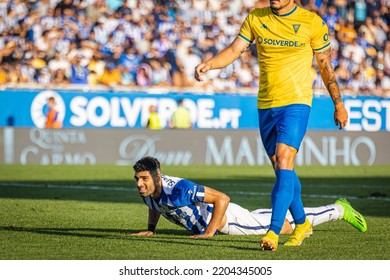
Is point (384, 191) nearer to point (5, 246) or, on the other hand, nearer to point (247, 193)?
point (247, 193)

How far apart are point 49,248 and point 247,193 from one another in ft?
29.5

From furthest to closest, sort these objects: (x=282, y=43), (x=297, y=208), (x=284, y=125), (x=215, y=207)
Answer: (x=215, y=207) < (x=297, y=208) < (x=282, y=43) < (x=284, y=125)

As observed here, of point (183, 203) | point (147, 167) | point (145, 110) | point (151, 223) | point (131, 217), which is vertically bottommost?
point (145, 110)

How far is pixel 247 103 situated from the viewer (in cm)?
2969

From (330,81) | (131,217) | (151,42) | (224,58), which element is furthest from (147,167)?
(151,42)

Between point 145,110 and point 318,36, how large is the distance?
19857 mm

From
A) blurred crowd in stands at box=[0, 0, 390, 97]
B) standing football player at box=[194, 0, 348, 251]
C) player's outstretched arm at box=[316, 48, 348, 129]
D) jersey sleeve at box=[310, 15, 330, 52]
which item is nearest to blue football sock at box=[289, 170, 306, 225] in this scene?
standing football player at box=[194, 0, 348, 251]

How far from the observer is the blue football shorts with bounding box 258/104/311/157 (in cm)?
902

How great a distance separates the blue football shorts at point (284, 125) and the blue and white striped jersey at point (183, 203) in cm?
89

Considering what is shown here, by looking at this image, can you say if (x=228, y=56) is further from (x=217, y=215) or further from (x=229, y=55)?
(x=217, y=215)

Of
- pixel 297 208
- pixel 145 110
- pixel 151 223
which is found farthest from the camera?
Answer: pixel 145 110

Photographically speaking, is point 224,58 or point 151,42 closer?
point 224,58

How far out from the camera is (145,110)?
2898cm

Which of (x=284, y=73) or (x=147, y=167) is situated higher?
(x=284, y=73)
